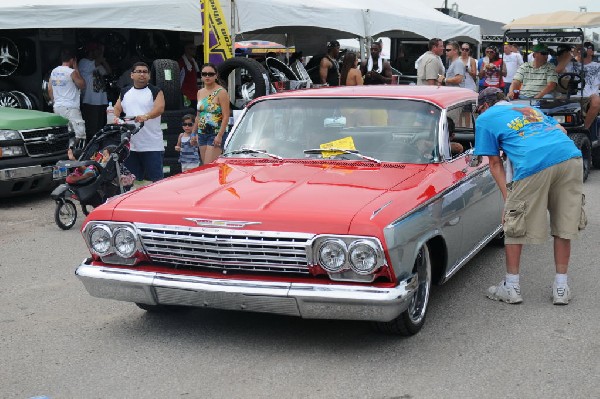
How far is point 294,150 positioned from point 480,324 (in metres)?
1.78

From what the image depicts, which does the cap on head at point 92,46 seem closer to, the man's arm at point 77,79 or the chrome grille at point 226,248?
the man's arm at point 77,79

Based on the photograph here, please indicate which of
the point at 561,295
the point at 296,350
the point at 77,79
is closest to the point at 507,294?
the point at 561,295

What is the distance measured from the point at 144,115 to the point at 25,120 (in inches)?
78.7

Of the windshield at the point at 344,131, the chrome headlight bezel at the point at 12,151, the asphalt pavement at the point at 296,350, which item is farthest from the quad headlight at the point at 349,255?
the chrome headlight bezel at the point at 12,151

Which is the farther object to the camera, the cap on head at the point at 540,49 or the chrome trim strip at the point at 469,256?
the cap on head at the point at 540,49

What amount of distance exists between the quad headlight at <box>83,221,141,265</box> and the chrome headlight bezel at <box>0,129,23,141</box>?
5.66m

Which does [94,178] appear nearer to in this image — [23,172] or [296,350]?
[23,172]

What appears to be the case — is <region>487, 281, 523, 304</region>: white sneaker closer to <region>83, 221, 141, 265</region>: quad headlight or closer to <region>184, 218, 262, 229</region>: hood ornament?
<region>184, 218, 262, 229</region>: hood ornament

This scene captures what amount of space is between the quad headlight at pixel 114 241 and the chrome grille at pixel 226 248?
8 centimetres

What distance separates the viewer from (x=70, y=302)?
20.4 ft

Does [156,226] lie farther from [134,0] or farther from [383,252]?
[134,0]

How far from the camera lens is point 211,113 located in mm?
9805

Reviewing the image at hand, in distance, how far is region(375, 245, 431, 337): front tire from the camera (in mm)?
5078

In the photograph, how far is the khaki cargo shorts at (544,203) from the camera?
5867mm
